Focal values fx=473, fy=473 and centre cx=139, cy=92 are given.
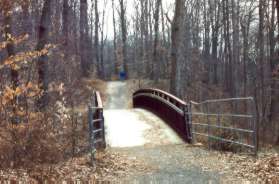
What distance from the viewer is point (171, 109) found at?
16734 mm

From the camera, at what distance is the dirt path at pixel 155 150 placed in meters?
8.87

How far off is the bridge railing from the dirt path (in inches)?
10.0

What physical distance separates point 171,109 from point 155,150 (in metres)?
4.09

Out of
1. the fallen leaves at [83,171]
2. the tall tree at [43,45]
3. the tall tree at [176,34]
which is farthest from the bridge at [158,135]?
the tall tree at [43,45]

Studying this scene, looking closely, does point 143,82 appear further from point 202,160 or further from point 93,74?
point 202,160

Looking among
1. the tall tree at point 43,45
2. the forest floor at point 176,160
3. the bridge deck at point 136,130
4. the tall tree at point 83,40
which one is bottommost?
the forest floor at point 176,160

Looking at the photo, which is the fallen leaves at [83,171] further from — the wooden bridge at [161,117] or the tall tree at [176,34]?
the tall tree at [176,34]

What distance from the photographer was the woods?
1034 centimetres

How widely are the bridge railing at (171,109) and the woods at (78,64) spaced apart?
1.48 metres

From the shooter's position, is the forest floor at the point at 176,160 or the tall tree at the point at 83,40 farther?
the tall tree at the point at 83,40

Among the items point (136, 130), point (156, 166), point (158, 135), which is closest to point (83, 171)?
point (156, 166)

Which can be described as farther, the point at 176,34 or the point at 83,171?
the point at 176,34

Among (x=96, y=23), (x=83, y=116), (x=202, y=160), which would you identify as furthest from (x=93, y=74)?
(x=202, y=160)

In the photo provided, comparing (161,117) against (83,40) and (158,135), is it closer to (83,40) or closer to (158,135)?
(158,135)
